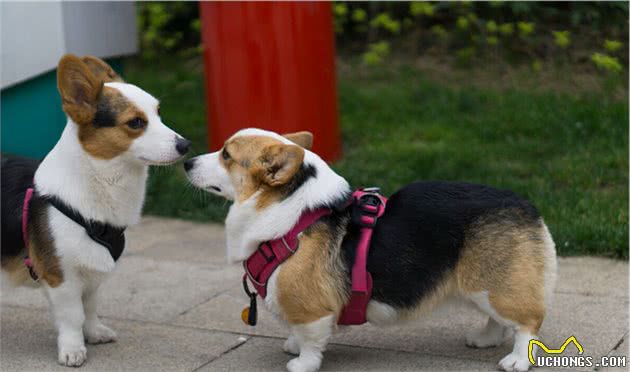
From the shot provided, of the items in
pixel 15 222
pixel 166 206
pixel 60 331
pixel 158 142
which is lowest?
pixel 166 206

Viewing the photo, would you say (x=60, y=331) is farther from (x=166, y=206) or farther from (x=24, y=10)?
(x=24, y=10)

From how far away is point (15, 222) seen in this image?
4398 mm

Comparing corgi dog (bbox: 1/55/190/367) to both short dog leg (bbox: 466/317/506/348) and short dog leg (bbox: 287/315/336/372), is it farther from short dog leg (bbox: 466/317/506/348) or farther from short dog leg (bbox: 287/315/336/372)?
short dog leg (bbox: 466/317/506/348)

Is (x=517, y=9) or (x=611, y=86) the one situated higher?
(x=517, y=9)

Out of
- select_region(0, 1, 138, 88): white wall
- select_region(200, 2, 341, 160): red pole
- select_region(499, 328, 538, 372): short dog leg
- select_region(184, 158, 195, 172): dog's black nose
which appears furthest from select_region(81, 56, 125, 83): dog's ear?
select_region(0, 1, 138, 88): white wall

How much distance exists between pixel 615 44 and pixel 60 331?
5814 mm

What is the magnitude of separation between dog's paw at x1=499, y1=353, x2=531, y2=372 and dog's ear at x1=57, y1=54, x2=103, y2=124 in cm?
219

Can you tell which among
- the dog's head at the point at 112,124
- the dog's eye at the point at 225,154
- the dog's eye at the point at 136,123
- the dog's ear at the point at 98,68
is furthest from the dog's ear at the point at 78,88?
the dog's eye at the point at 225,154

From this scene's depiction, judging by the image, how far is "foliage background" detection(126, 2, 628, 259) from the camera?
6.88 meters

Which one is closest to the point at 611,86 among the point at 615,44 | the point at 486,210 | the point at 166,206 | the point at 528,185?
the point at 615,44

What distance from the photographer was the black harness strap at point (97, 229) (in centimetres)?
423

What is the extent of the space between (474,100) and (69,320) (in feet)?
18.0

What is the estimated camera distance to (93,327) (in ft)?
15.3

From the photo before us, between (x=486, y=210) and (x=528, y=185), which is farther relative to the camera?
(x=528, y=185)
